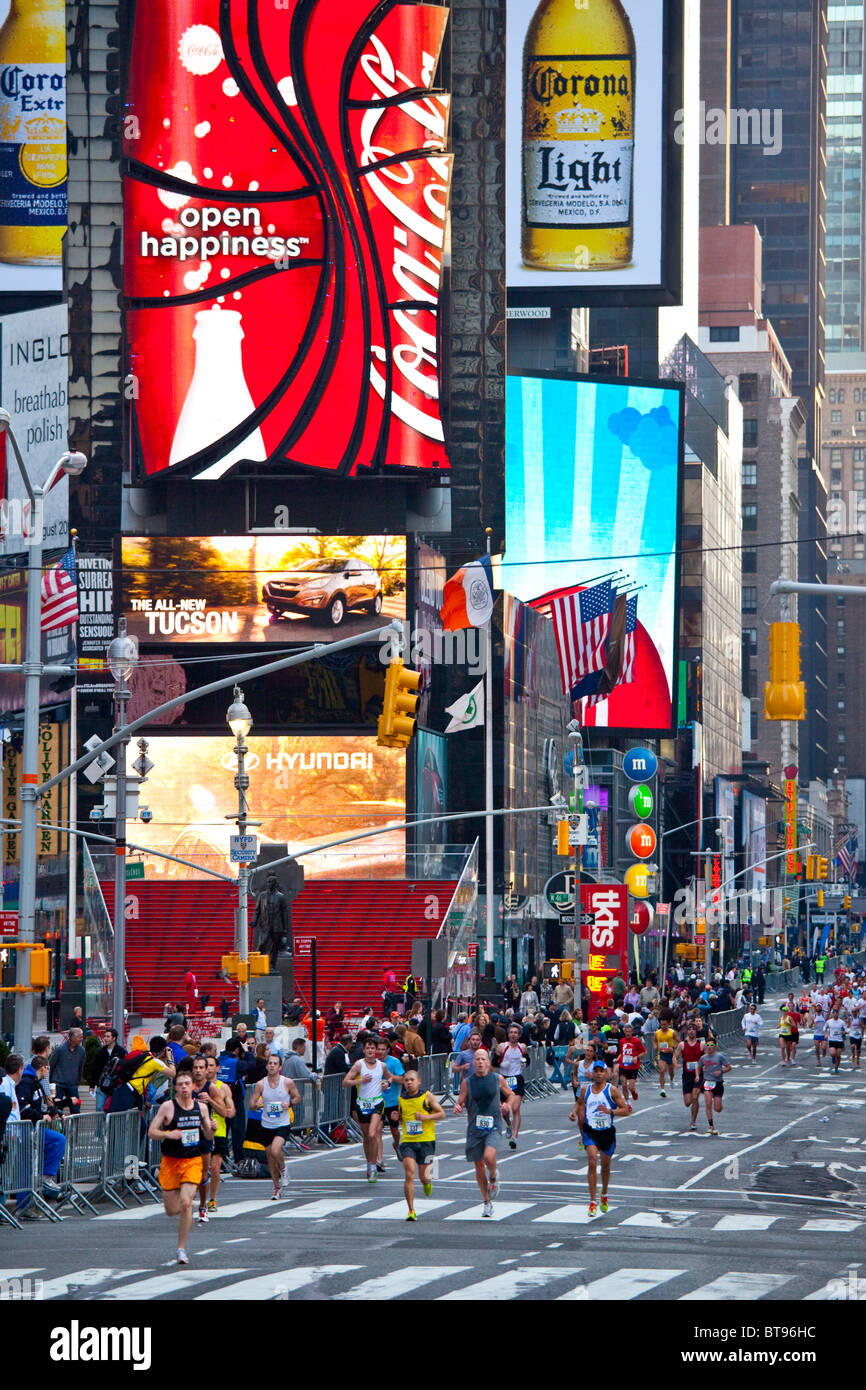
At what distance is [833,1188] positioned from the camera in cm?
2645

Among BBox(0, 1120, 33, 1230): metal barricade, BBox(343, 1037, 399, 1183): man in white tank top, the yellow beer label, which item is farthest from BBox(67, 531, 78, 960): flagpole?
BBox(0, 1120, 33, 1230): metal barricade

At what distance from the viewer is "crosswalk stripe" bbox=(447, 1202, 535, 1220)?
22995 mm

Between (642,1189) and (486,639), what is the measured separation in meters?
47.3

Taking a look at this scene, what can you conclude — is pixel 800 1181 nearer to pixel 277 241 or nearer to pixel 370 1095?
pixel 370 1095

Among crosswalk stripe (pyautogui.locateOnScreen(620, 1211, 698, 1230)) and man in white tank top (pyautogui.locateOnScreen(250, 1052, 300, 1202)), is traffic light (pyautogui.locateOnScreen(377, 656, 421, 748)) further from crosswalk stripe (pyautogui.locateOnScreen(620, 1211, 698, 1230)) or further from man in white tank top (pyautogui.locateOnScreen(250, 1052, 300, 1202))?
crosswalk stripe (pyautogui.locateOnScreen(620, 1211, 698, 1230))

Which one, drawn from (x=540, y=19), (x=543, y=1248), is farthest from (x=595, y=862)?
(x=543, y=1248)

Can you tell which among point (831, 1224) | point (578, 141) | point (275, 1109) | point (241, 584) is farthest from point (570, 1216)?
point (578, 141)

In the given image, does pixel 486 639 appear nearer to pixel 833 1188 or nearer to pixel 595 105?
pixel 595 105

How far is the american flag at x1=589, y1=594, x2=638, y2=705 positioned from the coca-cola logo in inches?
1467

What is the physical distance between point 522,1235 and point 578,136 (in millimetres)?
76434

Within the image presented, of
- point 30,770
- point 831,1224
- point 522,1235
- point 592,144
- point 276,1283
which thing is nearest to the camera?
point 276,1283

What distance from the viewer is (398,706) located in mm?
30297

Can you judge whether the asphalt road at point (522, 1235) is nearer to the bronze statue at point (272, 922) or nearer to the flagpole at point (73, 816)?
the bronze statue at point (272, 922)

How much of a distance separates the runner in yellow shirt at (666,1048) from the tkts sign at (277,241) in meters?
38.8
